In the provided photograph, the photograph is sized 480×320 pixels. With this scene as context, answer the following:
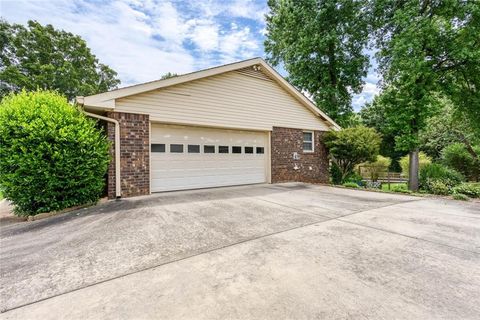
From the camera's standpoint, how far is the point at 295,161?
1027 cm

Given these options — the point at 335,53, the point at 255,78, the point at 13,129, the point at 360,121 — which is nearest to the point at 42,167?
the point at 13,129

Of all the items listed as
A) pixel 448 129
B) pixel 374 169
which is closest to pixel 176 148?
pixel 374 169

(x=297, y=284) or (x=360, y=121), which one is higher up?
(x=360, y=121)

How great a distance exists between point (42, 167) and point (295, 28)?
14.8 meters

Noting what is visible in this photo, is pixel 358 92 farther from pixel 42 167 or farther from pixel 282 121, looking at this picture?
pixel 42 167

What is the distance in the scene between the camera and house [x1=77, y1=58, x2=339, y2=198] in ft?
21.0

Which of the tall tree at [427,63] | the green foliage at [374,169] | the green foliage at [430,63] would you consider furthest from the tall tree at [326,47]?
the green foliage at [374,169]

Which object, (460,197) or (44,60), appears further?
(44,60)

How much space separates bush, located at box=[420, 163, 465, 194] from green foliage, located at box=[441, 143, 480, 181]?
4.89 metres

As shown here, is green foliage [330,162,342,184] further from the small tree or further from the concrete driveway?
the concrete driveway

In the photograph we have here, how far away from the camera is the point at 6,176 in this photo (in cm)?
455

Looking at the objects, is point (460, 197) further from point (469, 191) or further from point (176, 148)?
point (176, 148)

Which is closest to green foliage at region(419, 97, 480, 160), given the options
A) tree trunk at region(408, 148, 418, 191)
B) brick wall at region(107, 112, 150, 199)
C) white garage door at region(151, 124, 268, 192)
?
tree trunk at region(408, 148, 418, 191)

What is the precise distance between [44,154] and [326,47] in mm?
14936
